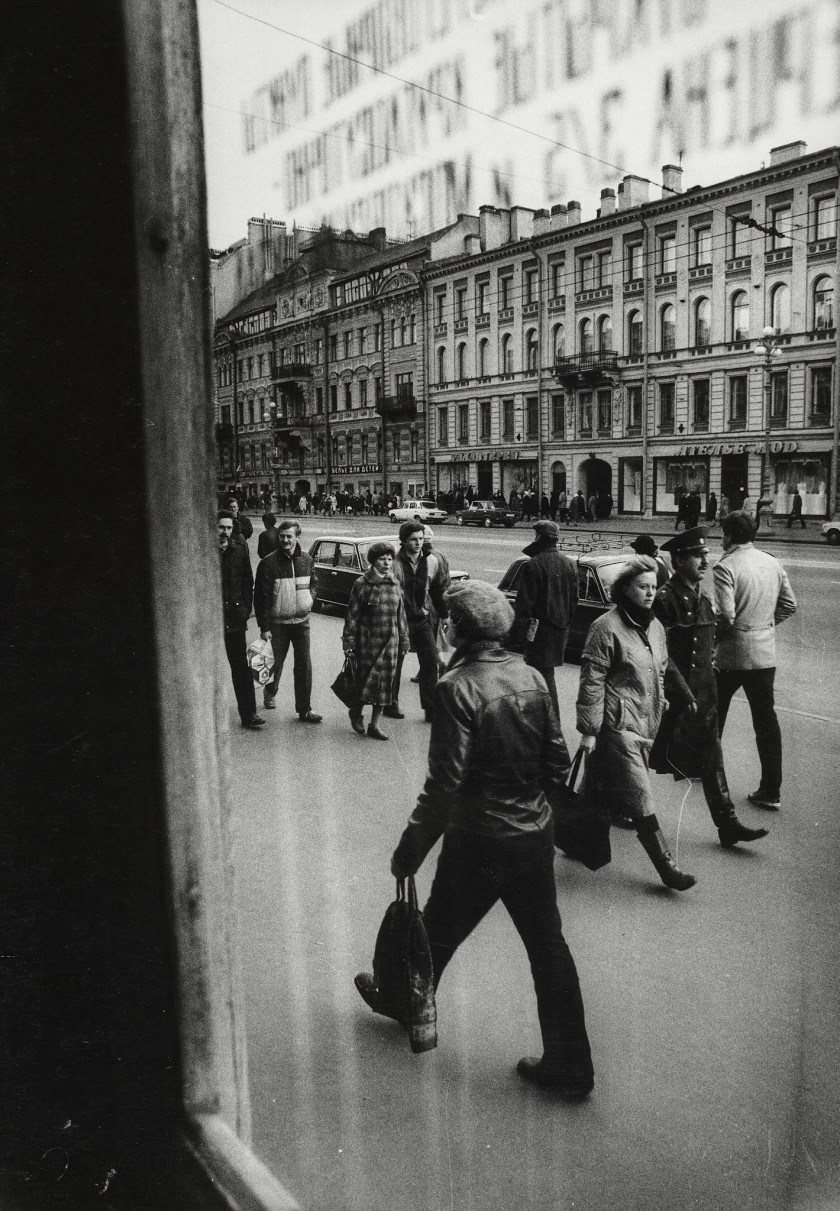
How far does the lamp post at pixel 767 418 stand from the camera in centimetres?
2672

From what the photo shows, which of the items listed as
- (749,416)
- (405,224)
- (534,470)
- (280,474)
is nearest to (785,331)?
(749,416)

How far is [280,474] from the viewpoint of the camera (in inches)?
2180

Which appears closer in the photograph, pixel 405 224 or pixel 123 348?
pixel 123 348

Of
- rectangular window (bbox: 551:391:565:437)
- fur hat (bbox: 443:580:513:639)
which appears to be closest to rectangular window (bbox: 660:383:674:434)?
rectangular window (bbox: 551:391:565:437)

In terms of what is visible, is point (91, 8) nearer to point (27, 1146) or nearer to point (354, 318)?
point (27, 1146)

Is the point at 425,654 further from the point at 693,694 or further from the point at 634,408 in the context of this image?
the point at 634,408

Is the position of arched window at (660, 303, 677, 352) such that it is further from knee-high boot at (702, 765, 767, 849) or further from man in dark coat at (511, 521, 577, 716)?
knee-high boot at (702, 765, 767, 849)

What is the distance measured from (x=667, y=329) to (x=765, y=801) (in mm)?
27533

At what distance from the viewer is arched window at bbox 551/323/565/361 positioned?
35.4 meters

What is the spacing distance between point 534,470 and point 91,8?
40159mm

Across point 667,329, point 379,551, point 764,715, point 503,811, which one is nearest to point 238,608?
point 379,551

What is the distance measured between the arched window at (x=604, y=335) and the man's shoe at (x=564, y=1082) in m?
30.9

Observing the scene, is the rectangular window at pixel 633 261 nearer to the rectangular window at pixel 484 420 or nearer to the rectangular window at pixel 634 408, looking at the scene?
the rectangular window at pixel 634 408

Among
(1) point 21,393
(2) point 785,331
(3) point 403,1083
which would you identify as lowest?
(3) point 403,1083
